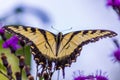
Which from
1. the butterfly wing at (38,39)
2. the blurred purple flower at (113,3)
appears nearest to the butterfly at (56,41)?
the butterfly wing at (38,39)

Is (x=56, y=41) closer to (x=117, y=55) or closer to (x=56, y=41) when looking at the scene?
(x=56, y=41)

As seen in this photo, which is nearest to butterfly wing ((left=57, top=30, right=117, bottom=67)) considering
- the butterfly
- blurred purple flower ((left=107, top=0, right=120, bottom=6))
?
the butterfly

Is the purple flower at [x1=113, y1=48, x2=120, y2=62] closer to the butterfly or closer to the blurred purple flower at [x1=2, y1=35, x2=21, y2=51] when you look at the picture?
the butterfly

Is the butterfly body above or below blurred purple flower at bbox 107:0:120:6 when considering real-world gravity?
below

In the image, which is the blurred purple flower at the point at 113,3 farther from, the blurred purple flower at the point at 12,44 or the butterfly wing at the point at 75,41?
the blurred purple flower at the point at 12,44

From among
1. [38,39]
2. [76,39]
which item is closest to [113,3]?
[76,39]

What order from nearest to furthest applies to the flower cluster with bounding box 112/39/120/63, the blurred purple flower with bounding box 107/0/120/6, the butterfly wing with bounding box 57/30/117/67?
1. the flower cluster with bounding box 112/39/120/63
2. the butterfly wing with bounding box 57/30/117/67
3. the blurred purple flower with bounding box 107/0/120/6

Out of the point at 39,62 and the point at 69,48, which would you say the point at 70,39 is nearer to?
the point at 69,48
